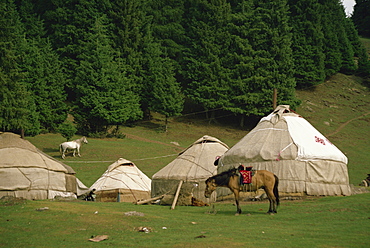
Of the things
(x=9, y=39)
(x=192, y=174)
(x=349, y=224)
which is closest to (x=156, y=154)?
(x=9, y=39)

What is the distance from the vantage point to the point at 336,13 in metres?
73.9

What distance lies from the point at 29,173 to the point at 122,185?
473cm

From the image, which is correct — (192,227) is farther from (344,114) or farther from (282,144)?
(344,114)

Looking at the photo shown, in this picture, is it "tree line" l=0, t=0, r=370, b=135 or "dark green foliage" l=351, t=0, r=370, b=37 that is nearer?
"tree line" l=0, t=0, r=370, b=135

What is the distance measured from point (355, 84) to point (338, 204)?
5902cm

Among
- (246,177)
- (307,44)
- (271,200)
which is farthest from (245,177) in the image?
(307,44)

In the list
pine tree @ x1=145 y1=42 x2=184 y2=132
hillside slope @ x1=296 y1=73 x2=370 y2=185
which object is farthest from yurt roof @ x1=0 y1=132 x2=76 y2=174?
pine tree @ x1=145 y1=42 x2=184 y2=132

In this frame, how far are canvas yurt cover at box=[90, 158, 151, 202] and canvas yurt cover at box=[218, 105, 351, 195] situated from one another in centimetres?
479

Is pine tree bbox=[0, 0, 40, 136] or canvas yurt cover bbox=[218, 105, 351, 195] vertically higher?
pine tree bbox=[0, 0, 40, 136]

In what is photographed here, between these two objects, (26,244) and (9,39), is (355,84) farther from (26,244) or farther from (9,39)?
(26,244)

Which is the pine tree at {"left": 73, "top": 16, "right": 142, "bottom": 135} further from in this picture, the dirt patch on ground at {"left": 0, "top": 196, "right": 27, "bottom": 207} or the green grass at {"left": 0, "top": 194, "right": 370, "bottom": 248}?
the green grass at {"left": 0, "top": 194, "right": 370, "bottom": 248}

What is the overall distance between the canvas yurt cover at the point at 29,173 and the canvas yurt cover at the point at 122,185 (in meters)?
1.77

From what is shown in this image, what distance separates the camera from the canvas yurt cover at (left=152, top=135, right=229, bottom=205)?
19172 mm

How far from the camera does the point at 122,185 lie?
2167 cm
